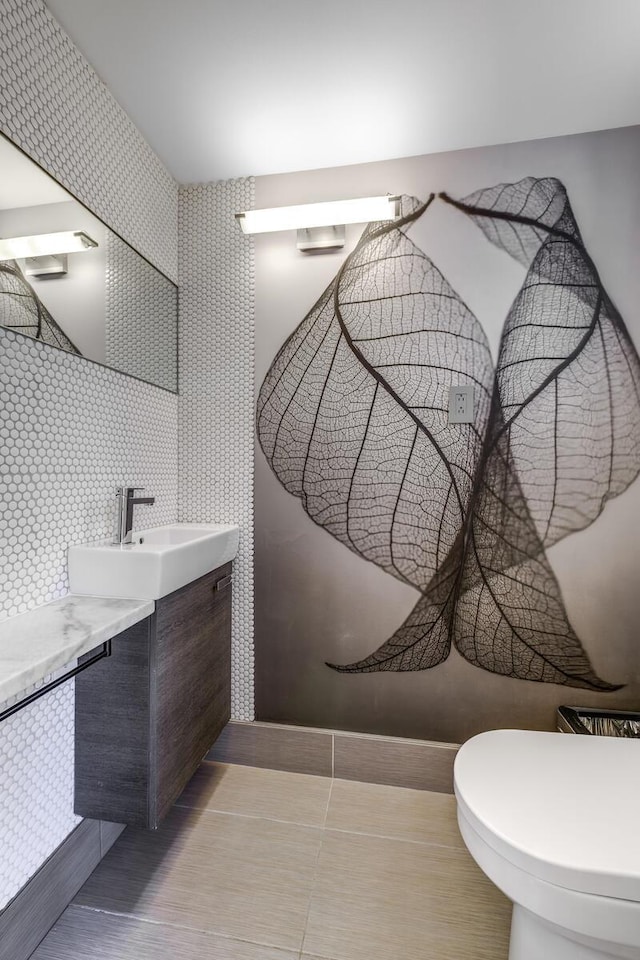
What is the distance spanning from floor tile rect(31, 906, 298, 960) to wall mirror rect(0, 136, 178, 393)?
5.00ft

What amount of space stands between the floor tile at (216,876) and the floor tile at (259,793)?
0.15 feet

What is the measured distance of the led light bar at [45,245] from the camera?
112 centimetres

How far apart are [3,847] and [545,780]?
4.17ft

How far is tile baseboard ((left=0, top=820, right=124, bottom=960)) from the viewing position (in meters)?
1.10

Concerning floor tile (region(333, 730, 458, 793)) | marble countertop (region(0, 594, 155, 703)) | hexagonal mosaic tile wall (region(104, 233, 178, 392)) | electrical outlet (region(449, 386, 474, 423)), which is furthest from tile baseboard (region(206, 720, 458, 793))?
hexagonal mosaic tile wall (region(104, 233, 178, 392))

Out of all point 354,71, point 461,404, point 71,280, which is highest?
point 354,71

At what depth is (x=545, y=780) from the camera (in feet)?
3.63

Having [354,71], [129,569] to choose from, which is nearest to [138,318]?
[129,569]

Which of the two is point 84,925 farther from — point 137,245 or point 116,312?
point 137,245

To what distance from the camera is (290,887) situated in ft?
4.38

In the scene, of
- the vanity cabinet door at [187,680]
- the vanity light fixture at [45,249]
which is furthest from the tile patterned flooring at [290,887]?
the vanity light fixture at [45,249]

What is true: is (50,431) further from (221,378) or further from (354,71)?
(354,71)

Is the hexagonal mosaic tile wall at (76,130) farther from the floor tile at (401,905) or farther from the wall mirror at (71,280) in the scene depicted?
the floor tile at (401,905)

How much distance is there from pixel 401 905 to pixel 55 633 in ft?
3.88
